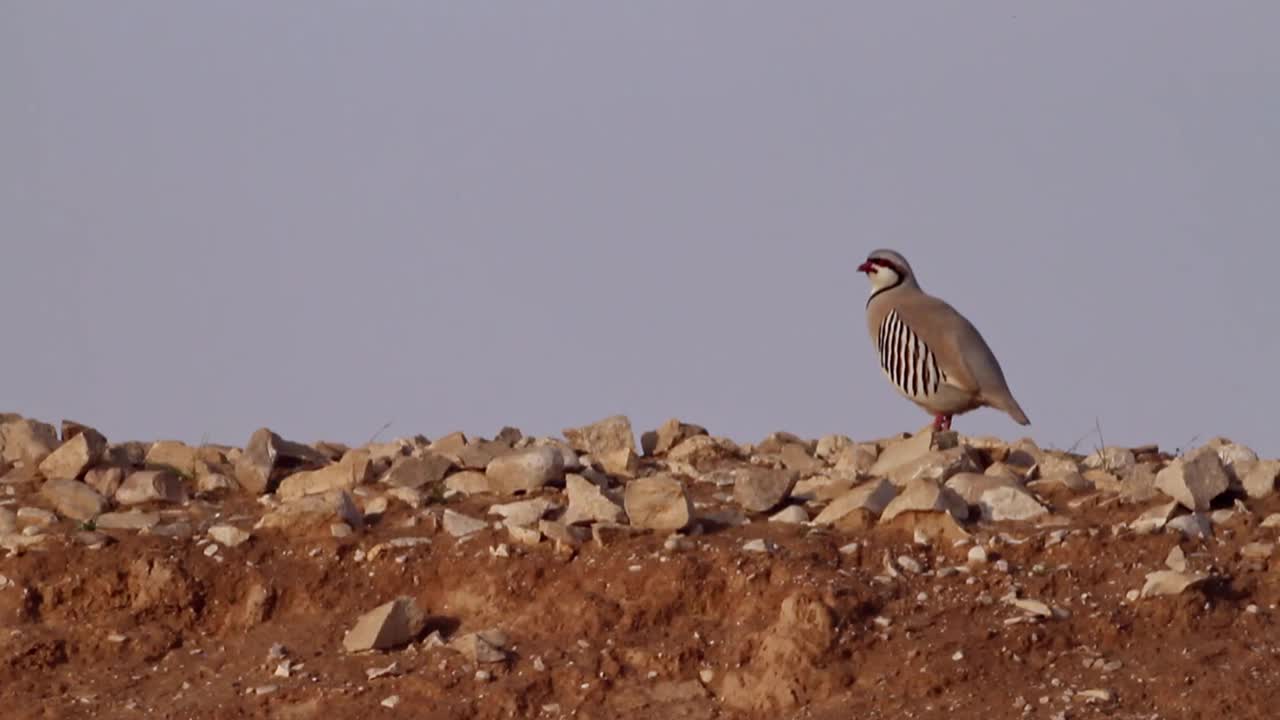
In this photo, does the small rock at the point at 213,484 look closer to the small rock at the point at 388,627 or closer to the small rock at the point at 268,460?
the small rock at the point at 268,460

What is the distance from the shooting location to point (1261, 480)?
6379 mm

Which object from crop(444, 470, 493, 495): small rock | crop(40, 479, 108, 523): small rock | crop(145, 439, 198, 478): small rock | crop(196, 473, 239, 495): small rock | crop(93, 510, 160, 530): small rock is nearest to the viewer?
crop(93, 510, 160, 530): small rock

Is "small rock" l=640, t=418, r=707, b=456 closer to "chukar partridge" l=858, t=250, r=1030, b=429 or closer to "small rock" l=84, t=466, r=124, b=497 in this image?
"small rock" l=84, t=466, r=124, b=497

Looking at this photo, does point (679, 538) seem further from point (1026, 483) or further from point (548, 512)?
Answer: point (1026, 483)

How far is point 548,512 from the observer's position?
6.20 metres

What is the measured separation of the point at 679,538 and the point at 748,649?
59cm

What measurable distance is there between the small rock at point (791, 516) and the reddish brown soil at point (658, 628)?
0.06 meters

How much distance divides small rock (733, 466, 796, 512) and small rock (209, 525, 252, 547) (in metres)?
1.71

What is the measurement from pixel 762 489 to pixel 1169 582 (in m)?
1.49

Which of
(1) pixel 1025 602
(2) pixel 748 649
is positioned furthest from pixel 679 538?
(1) pixel 1025 602

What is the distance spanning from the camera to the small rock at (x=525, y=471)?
653 cm

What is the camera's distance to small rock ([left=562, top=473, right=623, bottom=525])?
6.05 m

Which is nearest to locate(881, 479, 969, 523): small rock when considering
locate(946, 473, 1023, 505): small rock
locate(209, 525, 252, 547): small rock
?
locate(946, 473, 1023, 505): small rock

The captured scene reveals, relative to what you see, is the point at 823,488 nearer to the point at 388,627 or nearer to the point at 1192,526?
the point at 1192,526
